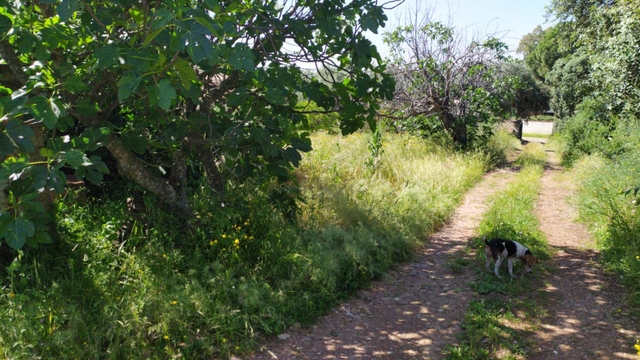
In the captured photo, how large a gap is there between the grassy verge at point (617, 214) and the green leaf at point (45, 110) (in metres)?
5.26

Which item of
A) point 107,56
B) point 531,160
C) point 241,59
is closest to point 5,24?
point 107,56

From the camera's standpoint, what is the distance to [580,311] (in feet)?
16.6

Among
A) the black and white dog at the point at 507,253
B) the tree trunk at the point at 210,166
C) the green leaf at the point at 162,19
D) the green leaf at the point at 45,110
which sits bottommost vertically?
the black and white dog at the point at 507,253

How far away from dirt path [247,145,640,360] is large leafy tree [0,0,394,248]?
5.47 ft

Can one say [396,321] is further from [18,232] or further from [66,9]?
[66,9]

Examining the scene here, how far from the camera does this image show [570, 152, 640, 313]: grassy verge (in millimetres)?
5830

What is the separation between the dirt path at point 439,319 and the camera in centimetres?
427

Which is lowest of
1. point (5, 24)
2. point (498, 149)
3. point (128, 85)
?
point (498, 149)

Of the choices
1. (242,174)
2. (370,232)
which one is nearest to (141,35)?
(242,174)

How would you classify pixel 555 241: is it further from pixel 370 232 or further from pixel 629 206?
pixel 370 232

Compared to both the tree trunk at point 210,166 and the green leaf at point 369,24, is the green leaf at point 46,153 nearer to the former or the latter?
the tree trunk at point 210,166

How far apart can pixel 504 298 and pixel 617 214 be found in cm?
299

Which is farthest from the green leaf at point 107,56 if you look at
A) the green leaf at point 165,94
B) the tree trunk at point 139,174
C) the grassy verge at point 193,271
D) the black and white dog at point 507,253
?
the black and white dog at point 507,253

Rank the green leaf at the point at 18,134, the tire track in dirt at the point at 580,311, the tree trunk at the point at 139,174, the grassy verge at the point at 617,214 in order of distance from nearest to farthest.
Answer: the green leaf at the point at 18,134 < the tire track in dirt at the point at 580,311 < the tree trunk at the point at 139,174 < the grassy verge at the point at 617,214
